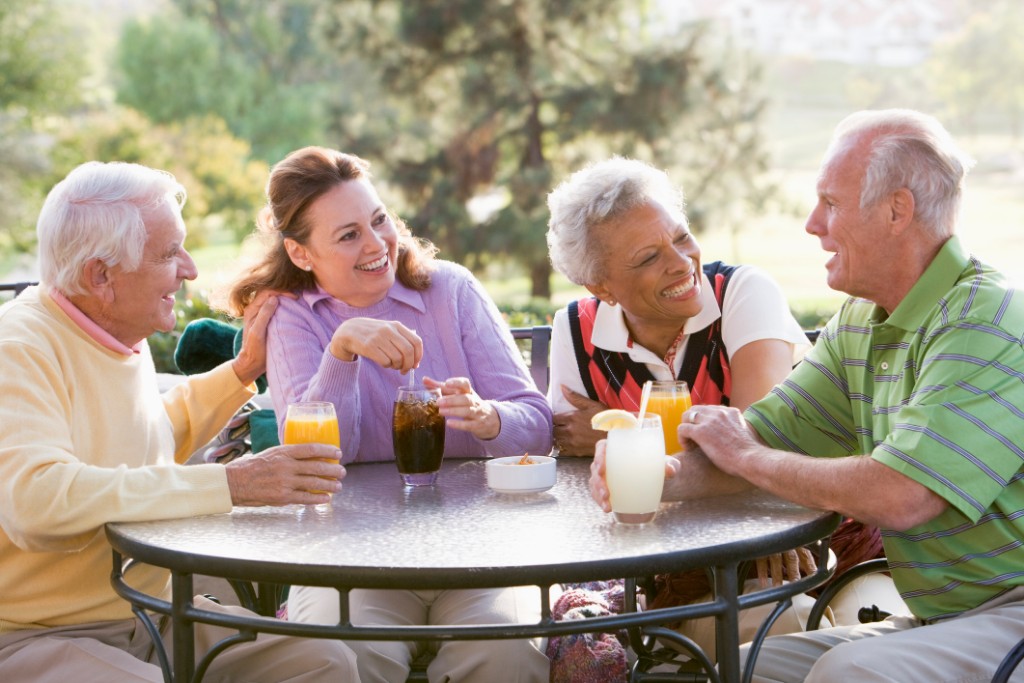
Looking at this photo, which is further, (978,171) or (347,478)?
(978,171)

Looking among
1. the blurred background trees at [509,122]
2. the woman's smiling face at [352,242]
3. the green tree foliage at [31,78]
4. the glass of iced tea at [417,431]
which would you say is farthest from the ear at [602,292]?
the green tree foliage at [31,78]

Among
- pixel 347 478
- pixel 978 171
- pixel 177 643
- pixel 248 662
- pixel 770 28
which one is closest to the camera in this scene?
pixel 177 643

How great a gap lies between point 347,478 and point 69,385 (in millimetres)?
597

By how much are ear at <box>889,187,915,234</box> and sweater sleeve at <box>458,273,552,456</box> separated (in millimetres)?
944

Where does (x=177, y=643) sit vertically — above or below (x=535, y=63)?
below

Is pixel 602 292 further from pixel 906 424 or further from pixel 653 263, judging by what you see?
pixel 906 424

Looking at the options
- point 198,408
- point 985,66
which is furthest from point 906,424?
point 985,66

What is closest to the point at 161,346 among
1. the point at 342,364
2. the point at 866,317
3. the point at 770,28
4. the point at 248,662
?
the point at 342,364

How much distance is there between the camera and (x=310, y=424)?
2.20 metres

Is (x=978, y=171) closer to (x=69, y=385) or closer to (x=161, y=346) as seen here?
(x=161, y=346)

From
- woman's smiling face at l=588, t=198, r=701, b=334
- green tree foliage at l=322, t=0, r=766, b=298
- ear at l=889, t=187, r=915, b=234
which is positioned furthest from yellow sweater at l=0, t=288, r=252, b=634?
green tree foliage at l=322, t=0, r=766, b=298

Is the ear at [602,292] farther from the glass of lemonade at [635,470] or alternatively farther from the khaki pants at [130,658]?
the khaki pants at [130,658]

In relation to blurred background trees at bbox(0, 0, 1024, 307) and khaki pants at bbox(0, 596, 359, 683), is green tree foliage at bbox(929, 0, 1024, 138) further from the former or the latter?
khaki pants at bbox(0, 596, 359, 683)

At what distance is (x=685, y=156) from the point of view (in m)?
13.0
